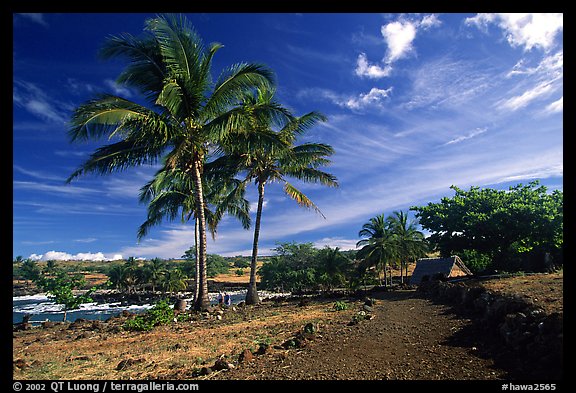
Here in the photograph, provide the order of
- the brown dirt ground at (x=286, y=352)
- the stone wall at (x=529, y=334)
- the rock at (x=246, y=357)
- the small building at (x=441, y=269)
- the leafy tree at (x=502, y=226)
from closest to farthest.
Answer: the stone wall at (x=529, y=334) < the brown dirt ground at (x=286, y=352) < the rock at (x=246, y=357) < the leafy tree at (x=502, y=226) < the small building at (x=441, y=269)

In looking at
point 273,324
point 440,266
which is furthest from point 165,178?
point 440,266

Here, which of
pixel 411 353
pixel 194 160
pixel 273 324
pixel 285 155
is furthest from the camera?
pixel 285 155

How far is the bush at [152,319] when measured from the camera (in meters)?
10.1

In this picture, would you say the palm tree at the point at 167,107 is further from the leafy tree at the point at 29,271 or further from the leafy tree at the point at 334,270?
the leafy tree at the point at 29,271

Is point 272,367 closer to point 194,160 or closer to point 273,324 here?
point 273,324

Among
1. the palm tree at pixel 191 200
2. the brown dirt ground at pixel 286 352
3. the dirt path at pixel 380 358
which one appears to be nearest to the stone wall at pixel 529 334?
the brown dirt ground at pixel 286 352

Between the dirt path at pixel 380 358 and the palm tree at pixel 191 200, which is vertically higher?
the palm tree at pixel 191 200

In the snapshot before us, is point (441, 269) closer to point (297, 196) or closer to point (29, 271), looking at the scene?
point (297, 196)

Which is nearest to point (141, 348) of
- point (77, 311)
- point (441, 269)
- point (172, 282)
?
point (441, 269)

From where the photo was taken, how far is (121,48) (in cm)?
1098

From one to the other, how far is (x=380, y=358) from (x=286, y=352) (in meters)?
1.66

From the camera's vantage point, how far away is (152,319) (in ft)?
35.3

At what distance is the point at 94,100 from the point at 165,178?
7036 millimetres

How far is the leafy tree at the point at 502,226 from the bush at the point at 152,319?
2094 centimetres
